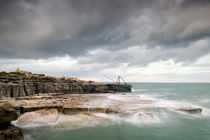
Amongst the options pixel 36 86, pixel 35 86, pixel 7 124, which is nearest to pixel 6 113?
pixel 7 124

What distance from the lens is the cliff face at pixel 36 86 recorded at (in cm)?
3791

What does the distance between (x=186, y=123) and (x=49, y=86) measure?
167ft

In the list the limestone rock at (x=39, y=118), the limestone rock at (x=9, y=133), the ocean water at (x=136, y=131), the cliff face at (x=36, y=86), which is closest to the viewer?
the limestone rock at (x=9, y=133)

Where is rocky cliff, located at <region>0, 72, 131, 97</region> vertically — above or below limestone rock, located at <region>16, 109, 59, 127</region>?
above

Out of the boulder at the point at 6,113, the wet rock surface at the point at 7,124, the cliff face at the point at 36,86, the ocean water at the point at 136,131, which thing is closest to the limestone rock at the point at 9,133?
the wet rock surface at the point at 7,124

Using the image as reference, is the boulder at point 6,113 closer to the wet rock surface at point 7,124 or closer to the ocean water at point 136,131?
the wet rock surface at point 7,124

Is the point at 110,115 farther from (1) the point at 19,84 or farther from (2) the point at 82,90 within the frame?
(2) the point at 82,90

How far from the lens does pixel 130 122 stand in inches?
737

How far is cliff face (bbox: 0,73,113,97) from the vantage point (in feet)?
124

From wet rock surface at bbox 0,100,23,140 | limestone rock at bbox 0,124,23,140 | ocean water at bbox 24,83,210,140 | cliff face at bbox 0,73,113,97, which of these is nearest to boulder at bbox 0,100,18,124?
wet rock surface at bbox 0,100,23,140

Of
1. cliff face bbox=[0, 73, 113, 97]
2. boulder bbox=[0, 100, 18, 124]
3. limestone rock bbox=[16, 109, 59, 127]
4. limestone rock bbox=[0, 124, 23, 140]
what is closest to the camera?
limestone rock bbox=[0, 124, 23, 140]

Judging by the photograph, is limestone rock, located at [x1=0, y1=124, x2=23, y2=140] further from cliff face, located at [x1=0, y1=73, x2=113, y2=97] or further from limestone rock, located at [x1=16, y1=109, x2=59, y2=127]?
cliff face, located at [x1=0, y1=73, x2=113, y2=97]

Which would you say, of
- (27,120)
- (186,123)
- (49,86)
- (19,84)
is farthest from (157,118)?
(49,86)

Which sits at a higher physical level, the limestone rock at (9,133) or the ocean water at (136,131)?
the limestone rock at (9,133)
